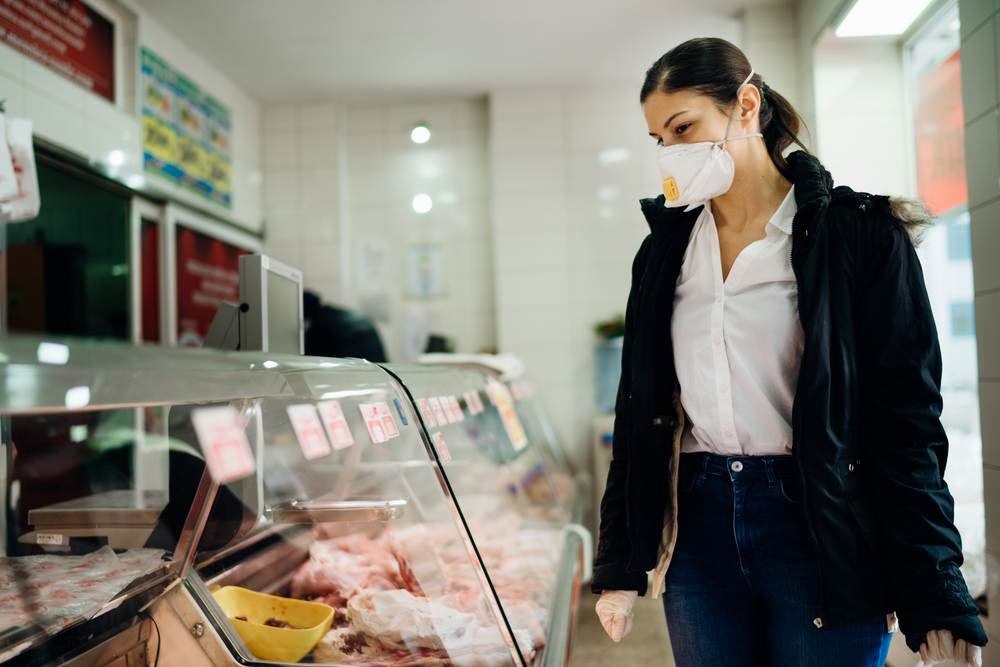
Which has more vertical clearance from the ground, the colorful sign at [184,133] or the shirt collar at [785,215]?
the colorful sign at [184,133]

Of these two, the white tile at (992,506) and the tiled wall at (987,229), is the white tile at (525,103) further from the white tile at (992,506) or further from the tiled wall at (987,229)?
the white tile at (992,506)

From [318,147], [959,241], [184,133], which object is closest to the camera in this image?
[959,241]

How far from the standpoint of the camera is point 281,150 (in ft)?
16.6

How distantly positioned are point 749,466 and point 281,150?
485 cm

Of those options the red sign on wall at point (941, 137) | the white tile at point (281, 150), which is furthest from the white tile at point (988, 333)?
the white tile at point (281, 150)

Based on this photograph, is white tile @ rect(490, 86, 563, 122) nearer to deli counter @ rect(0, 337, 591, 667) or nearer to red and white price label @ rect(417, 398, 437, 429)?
deli counter @ rect(0, 337, 591, 667)

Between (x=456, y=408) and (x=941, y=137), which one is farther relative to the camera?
(x=941, y=137)

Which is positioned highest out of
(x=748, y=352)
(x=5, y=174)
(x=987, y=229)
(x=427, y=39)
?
(x=427, y=39)

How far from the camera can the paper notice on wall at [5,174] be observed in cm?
221

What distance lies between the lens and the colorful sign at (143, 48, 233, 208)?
12.4 ft

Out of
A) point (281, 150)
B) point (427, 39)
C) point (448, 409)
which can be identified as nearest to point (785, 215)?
point (448, 409)

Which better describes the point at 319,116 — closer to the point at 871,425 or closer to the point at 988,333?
the point at 988,333

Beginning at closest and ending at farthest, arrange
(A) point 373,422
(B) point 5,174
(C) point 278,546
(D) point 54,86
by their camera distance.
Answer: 1. (A) point 373,422
2. (C) point 278,546
3. (B) point 5,174
4. (D) point 54,86

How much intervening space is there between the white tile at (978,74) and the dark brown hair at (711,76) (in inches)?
46.9
